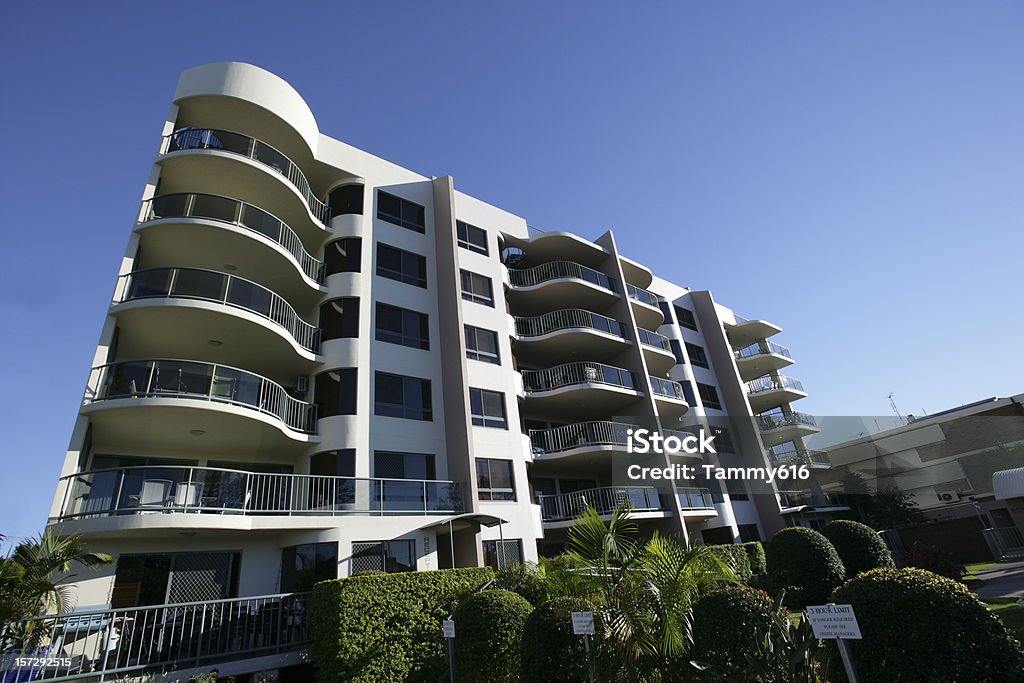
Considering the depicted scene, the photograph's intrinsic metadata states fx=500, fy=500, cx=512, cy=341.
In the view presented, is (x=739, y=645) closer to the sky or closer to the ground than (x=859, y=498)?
closer to the ground

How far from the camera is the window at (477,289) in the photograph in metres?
22.1

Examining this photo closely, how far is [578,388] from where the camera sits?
73.8ft

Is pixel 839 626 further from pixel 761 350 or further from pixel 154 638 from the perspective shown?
pixel 761 350

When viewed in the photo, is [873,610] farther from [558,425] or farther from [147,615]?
[558,425]

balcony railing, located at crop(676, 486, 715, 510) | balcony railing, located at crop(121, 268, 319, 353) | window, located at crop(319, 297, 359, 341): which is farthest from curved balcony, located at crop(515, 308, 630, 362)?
balcony railing, located at crop(121, 268, 319, 353)

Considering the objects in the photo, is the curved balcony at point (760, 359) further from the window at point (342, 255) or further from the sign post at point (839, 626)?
the sign post at point (839, 626)

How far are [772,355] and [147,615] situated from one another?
38.7 m

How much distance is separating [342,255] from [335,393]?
19.6 feet

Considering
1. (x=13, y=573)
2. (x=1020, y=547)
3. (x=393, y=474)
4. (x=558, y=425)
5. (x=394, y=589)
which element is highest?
(x=558, y=425)

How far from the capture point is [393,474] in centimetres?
1678

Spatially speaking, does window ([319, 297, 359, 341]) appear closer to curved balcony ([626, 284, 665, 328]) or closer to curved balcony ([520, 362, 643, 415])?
curved balcony ([520, 362, 643, 415])

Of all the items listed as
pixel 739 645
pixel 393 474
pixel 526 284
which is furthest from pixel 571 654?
pixel 526 284

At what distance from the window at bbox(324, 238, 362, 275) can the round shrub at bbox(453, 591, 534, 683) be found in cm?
1406

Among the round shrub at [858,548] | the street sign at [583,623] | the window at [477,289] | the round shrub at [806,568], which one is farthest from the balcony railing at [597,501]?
the street sign at [583,623]
